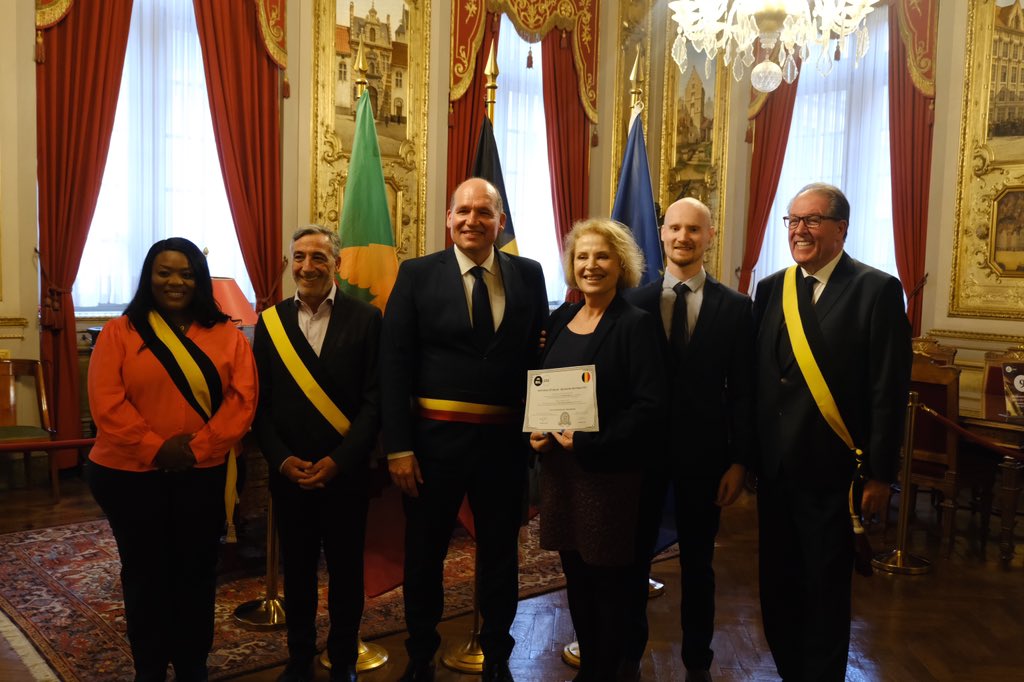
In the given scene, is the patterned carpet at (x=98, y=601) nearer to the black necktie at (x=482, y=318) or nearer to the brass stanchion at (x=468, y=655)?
the brass stanchion at (x=468, y=655)

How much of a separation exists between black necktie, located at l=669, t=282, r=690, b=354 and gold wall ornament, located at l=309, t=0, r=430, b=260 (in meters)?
4.43

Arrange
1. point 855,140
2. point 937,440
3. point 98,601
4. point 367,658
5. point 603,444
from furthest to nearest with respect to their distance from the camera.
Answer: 1. point 855,140
2. point 937,440
3. point 98,601
4. point 367,658
5. point 603,444

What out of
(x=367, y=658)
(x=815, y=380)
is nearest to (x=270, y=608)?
(x=367, y=658)

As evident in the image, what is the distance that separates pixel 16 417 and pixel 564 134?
5.04m

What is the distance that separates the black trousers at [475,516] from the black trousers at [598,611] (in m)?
0.23

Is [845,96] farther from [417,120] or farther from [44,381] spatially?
[44,381]

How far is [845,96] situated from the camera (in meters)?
7.21

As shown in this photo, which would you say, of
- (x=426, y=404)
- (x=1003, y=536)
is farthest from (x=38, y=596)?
(x=1003, y=536)

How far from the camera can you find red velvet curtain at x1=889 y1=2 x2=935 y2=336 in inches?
263

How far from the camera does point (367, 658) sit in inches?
118

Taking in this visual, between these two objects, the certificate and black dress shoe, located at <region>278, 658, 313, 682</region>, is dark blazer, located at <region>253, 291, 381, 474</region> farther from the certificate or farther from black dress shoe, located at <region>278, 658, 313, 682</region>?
black dress shoe, located at <region>278, 658, 313, 682</region>

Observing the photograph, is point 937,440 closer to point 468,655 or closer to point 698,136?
point 468,655

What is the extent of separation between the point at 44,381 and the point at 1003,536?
5719 millimetres

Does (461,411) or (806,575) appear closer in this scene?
(806,575)
